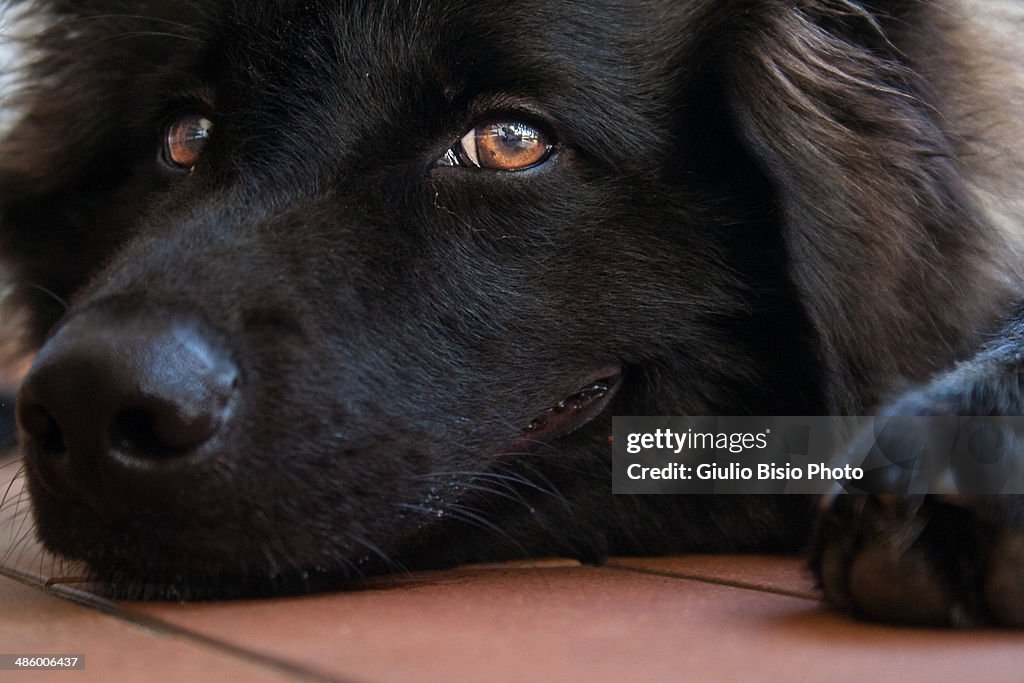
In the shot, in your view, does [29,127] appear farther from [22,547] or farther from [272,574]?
[272,574]

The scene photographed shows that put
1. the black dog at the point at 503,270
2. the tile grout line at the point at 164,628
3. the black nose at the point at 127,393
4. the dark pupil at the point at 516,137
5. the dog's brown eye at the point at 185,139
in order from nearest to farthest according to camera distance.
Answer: the tile grout line at the point at 164,628, the black nose at the point at 127,393, the black dog at the point at 503,270, the dark pupil at the point at 516,137, the dog's brown eye at the point at 185,139

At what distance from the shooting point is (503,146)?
1.77 m

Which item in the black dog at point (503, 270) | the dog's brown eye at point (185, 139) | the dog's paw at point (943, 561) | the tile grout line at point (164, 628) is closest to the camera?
the tile grout line at point (164, 628)

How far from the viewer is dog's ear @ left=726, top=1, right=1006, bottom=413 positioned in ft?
5.88

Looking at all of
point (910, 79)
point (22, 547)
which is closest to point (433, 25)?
point (910, 79)

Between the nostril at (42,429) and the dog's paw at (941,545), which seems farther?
the nostril at (42,429)

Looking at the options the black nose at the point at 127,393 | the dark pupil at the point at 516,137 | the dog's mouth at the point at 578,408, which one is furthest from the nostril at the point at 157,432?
the dark pupil at the point at 516,137

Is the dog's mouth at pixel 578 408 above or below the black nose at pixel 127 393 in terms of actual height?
below

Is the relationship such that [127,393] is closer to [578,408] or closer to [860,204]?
[578,408]

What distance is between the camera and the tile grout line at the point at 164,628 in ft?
3.42

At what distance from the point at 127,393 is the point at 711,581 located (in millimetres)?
840

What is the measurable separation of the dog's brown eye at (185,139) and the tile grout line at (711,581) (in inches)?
41.2

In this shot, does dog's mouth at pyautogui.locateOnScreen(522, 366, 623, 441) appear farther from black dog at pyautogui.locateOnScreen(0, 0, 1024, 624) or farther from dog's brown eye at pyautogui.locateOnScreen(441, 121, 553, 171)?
dog's brown eye at pyautogui.locateOnScreen(441, 121, 553, 171)

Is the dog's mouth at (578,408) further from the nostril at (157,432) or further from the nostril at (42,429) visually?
the nostril at (42,429)
